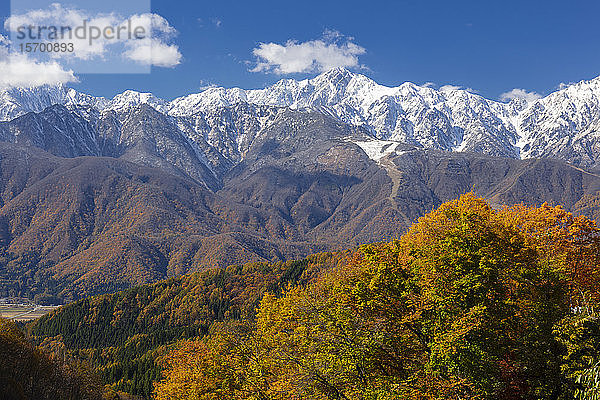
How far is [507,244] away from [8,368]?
6085cm

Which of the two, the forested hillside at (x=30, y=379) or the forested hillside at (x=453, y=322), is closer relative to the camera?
the forested hillside at (x=453, y=322)

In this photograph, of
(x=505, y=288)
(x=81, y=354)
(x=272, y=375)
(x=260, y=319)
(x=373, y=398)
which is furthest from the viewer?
(x=81, y=354)

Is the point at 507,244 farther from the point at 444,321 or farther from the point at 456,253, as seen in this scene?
the point at 444,321

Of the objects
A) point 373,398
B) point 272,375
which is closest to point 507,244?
point 373,398

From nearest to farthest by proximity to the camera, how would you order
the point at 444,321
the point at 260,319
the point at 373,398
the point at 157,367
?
the point at 373,398, the point at 444,321, the point at 260,319, the point at 157,367

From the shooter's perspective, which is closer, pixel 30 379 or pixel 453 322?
pixel 453 322

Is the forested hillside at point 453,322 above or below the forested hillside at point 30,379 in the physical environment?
above

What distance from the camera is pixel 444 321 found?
3181 centimetres

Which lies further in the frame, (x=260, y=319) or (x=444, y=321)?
(x=260, y=319)

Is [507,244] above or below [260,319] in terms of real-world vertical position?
above

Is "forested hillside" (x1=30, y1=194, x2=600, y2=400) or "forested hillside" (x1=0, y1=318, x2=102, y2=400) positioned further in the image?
"forested hillside" (x1=0, y1=318, x2=102, y2=400)

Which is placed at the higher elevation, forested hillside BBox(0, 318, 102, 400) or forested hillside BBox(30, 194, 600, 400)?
forested hillside BBox(30, 194, 600, 400)

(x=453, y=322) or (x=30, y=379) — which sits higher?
(x=453, y=322)

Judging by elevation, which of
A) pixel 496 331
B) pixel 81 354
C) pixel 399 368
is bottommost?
pixel 81 354
